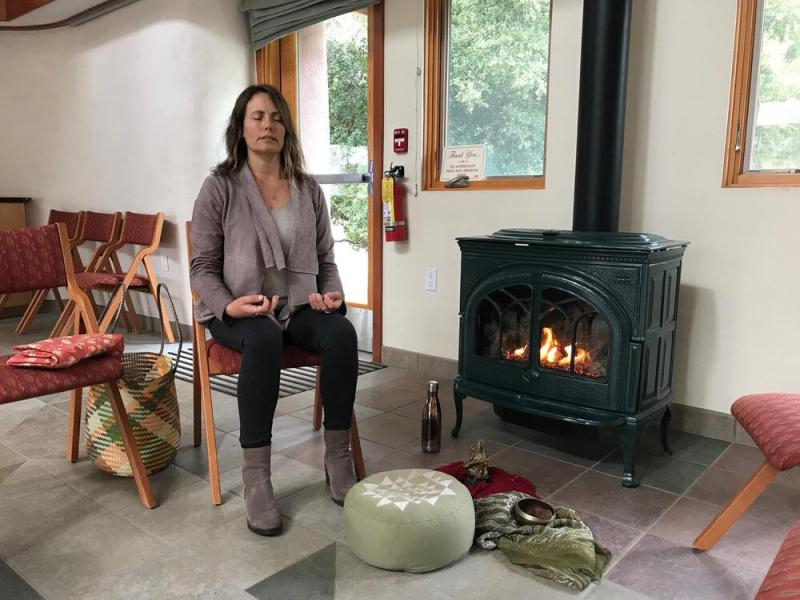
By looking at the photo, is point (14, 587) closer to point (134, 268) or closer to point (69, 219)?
point (134, 268)

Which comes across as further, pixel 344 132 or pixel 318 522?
pixel 344 132

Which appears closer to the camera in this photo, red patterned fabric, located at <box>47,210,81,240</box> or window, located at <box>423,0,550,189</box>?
window, located at <box>423,0,550,189</box>

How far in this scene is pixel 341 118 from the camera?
3578 millimetres

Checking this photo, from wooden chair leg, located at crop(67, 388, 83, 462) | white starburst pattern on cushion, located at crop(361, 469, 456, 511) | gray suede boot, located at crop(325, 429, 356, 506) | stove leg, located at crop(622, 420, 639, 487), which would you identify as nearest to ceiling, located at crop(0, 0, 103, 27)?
wooden chair leg, located at crop(67, 388, 83, 462)

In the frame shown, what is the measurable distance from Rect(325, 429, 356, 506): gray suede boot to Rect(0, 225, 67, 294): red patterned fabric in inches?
36.1

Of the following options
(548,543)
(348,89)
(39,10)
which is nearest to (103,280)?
(348,89)

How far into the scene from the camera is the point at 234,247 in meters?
1.85

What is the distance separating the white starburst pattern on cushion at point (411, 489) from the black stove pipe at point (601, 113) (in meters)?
1.12

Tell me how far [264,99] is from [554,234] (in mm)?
1008

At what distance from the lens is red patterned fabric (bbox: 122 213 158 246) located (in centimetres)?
392

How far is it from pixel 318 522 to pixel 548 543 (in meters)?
0.60

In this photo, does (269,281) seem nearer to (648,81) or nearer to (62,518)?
(62,518)

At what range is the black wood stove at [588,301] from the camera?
1946 mm

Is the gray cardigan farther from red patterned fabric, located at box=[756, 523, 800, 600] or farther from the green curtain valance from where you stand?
the green curtain valance
